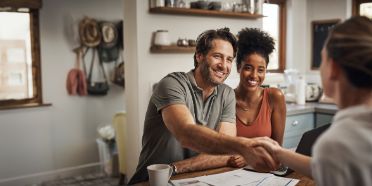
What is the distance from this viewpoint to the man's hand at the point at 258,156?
140 cm

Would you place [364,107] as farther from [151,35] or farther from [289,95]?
[289,95]

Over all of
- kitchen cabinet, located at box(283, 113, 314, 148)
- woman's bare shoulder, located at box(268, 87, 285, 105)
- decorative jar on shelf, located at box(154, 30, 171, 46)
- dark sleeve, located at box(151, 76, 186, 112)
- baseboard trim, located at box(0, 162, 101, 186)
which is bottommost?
baseboard trim, located at box(0, 162, 101, 186)

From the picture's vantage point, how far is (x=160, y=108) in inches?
66.8

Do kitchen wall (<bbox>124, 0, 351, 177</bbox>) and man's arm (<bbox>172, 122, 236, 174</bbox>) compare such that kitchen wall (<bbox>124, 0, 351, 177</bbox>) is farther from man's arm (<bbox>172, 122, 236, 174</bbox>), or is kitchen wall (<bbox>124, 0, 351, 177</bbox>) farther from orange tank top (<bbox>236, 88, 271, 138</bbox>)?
man's arm (<bbox>172, 122, 236, 174</bbox>)

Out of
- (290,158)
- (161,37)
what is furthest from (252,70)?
(161,37)

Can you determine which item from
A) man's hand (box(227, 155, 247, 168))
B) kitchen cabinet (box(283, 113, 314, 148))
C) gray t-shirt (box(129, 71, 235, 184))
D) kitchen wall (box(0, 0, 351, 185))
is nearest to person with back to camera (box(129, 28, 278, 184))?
gray t-shirt (box(129, 71, 235, 184))

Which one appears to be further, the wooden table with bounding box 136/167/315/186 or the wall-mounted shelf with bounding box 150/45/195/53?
the wall-mounted shelf with bounding box 150/45/195/53

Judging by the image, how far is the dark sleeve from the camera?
1.68 metres

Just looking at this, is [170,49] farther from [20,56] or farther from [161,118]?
[20,56]

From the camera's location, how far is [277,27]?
16.2 feet

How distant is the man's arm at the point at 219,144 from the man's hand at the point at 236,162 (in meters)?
0.31

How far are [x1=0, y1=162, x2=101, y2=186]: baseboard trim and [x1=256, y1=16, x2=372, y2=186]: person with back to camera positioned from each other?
411 cm

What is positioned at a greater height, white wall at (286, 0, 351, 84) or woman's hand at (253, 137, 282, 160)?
white wall at (286, 0, 351, 84)

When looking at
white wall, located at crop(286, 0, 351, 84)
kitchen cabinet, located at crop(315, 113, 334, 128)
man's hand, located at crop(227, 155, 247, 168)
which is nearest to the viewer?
man's hand, located at crop(227, 155, 247, 168)
